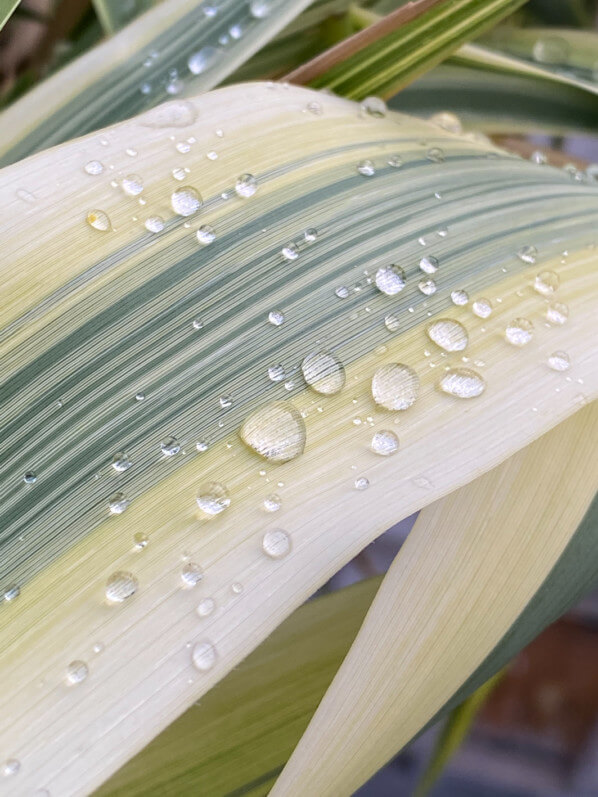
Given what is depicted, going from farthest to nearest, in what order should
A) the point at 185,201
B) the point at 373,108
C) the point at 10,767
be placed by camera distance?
the point at 373,108 < the point at 185,201 < the point at 10,767

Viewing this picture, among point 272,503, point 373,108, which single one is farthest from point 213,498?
point 373,108

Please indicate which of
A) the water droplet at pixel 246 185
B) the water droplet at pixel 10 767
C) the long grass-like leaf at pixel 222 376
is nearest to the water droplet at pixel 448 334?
the long grass-like leaf at pixel 222 376

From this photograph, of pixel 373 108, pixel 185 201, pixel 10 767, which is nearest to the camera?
pixel 10 767

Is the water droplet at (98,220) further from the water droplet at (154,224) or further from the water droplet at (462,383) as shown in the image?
the water droplet at (462,383)

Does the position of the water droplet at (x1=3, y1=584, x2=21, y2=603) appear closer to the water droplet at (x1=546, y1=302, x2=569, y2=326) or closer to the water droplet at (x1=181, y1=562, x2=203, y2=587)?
the water droplet at (x1=181, y1=562, x2=203, y2=587)

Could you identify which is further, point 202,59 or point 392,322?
point 202,59

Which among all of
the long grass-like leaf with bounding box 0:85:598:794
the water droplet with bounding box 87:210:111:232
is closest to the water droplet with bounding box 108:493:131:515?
the long grass-like leaf with bounding box 0:85:598:794

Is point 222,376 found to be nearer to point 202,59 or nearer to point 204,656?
point 204,656
